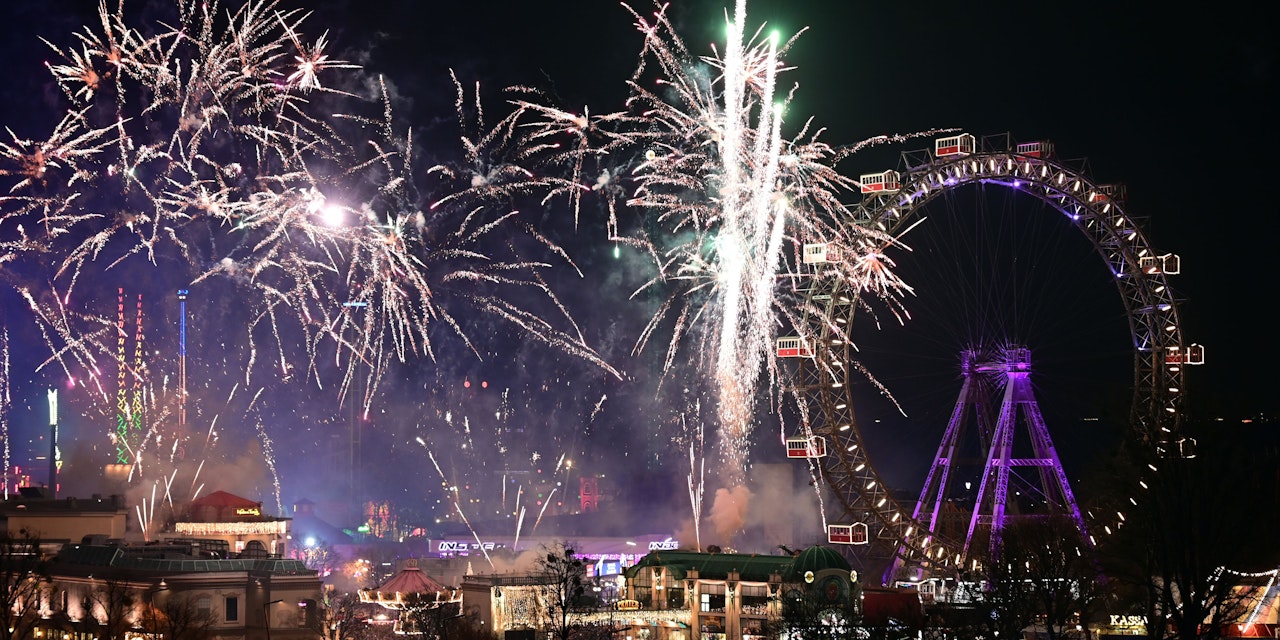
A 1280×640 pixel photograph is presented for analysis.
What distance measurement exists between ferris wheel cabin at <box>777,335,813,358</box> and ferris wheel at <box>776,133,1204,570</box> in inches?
2.1

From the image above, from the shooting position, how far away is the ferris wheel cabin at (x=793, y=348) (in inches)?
3017

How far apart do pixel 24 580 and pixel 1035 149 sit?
57.9 metres

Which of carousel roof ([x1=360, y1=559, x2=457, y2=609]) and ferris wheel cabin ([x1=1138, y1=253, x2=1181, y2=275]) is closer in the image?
ferris wheel cabin ([x1=1138, y1=253, x2=1181, y2=275])

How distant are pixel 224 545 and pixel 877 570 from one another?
53.7 meters

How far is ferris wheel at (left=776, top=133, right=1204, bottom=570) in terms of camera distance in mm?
76188

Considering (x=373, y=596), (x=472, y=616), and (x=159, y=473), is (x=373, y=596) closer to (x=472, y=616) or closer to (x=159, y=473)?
(x=472, y=616)

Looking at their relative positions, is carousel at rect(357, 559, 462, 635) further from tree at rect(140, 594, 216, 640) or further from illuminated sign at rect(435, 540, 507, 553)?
illuminated sign at rect(435, 540, 507, 553)

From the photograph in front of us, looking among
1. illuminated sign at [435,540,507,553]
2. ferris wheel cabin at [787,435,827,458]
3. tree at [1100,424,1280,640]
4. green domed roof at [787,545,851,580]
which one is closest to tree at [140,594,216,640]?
ferris wheel cabin at [787,435,827,458]

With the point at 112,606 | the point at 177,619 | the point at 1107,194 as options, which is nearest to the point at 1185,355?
the point at 1107,194

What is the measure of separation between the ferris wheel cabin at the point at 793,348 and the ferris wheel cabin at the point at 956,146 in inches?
493

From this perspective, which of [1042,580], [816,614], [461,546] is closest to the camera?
[1042,580]

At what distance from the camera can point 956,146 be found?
7594 cm

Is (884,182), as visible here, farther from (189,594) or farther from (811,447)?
(189,594)

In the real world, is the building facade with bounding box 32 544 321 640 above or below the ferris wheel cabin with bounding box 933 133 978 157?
below
